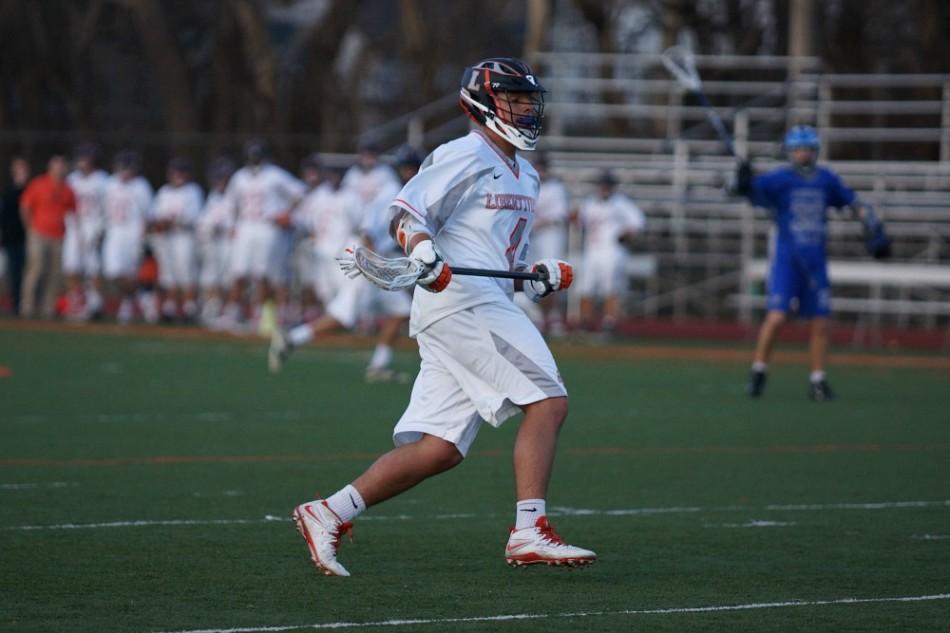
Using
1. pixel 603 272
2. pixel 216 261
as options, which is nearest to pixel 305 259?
pixel 216 261

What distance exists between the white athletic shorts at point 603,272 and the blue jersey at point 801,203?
9457mm

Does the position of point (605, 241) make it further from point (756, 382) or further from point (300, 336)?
point (756, 382)

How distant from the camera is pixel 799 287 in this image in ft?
52.2

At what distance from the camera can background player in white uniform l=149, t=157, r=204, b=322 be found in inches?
1053

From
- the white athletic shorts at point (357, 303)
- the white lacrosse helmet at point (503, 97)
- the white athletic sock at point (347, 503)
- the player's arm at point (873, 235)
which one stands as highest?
the white lacrosse helmet at point (503, 97)

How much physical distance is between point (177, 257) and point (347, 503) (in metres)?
20.3

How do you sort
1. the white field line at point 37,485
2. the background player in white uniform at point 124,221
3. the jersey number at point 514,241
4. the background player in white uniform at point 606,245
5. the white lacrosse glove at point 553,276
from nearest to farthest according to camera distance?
the white lacrosse glove at point 553,276 < the jersey number at point 514,241 < the white field line at point 37,485 < the background player in white uniform at point 606,245 < the background player in white uniform at point 124,221

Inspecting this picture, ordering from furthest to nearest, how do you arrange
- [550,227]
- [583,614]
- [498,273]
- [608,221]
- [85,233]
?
1. [85,233]
2. [608,221]
3. [550,227]
4. [498,273]
5. [583,614]

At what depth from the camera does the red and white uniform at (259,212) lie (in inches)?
992

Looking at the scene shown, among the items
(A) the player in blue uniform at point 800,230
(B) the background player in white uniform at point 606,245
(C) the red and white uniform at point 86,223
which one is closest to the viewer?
(A) the player in blue uniform at point 800,230

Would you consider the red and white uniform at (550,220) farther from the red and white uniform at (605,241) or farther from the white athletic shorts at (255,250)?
the white athletic shorts at (255,250)

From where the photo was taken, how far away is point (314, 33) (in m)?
41.4

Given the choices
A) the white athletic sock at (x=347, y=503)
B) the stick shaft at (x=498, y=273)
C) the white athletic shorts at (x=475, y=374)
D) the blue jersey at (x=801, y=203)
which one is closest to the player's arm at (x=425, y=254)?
the stick shaft at (x=498, y=273)

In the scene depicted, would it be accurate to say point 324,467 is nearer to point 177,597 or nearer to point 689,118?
point 177,597
